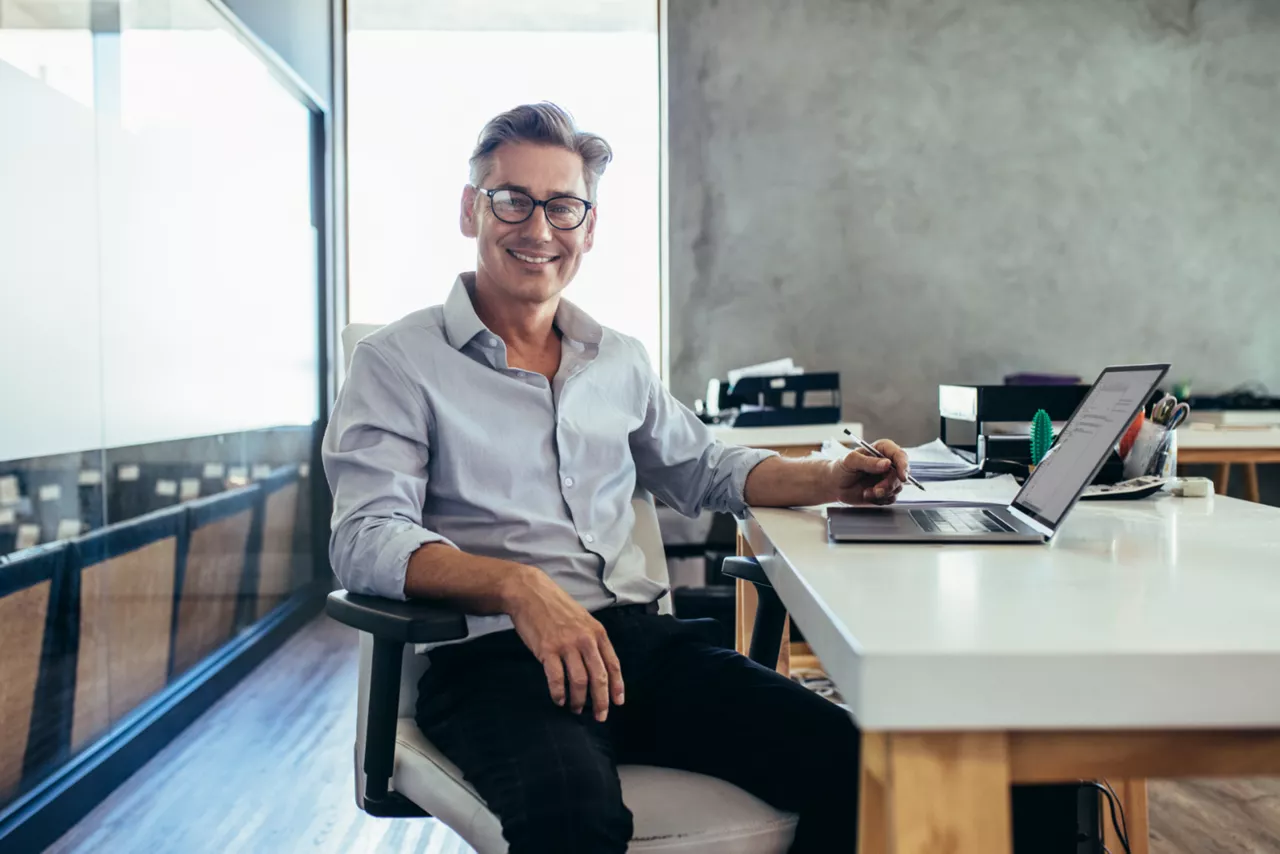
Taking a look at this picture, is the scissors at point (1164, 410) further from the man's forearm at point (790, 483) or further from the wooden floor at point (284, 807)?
the wooden floor at point (284, 807)

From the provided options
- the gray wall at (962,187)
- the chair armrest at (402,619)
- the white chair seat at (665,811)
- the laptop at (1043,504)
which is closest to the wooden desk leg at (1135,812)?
the laptop at (1043,504)

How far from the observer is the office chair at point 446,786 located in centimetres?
96

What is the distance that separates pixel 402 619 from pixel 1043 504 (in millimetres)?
712

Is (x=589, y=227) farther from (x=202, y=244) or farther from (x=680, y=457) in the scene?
(x=202, y=244)

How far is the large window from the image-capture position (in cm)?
435

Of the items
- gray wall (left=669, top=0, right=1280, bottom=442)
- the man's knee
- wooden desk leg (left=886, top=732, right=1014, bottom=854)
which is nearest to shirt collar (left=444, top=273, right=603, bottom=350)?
the man's knee

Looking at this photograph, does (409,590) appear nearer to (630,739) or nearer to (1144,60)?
(630,739)

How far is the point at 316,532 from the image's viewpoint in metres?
4.21

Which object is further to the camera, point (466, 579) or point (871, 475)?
point (871, 475)

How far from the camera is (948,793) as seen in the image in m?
0.60

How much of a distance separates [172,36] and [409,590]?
2.18 m

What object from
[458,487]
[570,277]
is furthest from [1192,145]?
[458,487]

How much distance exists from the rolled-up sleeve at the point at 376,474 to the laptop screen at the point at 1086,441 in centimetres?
69

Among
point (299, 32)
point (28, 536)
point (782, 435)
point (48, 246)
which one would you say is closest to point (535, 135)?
point (48, 246)
